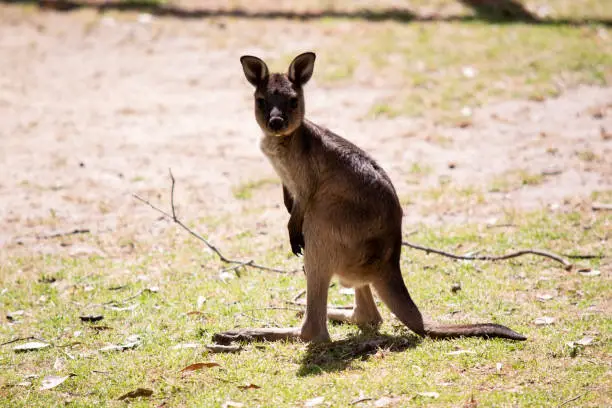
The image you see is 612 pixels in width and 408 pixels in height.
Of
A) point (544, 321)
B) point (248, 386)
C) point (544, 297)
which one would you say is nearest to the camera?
point (248, 386)

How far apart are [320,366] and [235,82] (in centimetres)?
654

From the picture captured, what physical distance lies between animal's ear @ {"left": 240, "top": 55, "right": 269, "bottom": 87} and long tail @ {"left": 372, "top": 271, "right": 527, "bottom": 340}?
140 centimetres

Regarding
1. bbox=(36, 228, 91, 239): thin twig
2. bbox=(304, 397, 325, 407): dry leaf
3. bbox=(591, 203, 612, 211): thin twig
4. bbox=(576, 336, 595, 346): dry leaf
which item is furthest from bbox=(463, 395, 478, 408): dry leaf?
bbox=(36, 228, 91, 239): thin twig

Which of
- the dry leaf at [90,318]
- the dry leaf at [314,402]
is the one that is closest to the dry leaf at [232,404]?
the dry leaf at [314,402]

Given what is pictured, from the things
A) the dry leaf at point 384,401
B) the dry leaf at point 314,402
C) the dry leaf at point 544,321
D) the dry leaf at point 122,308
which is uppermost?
the dry leaf at point 544,321

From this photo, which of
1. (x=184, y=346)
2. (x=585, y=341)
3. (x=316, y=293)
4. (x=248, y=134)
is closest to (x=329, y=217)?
(x=316, y=293)

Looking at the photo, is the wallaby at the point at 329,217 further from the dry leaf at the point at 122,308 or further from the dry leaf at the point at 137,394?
the dry leaf at the point at 122,308

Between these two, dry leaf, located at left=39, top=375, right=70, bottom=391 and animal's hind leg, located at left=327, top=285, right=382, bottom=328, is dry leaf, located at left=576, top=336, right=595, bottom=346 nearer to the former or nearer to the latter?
animal's hind leg, located at left=327, top=285, right=382, bottom=328

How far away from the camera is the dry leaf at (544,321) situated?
516cm

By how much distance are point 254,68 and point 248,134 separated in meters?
4.17

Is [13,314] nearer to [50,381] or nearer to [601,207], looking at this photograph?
[50,381]

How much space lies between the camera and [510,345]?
4746mm

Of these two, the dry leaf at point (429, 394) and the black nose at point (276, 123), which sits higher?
the black nose at point (276, 123)

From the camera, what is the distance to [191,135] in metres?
9.34
